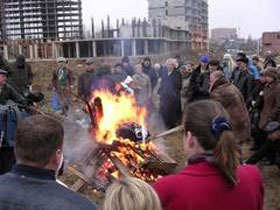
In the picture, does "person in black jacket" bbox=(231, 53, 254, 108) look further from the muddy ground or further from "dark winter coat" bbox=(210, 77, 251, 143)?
"dark winter coat" bbox=(210, 77, 251, 143)

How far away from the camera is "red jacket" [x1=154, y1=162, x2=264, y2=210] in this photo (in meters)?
3.01

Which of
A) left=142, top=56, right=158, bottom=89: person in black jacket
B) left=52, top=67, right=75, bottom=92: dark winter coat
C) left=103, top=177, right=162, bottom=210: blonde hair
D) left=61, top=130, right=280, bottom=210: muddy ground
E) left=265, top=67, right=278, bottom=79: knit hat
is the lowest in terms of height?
left=61, top=130, right=280, bottom=210: muddy ground

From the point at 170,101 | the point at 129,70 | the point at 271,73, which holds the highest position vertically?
the point at 271,73

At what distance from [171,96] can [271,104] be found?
4.25 meters

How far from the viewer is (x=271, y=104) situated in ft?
28.8

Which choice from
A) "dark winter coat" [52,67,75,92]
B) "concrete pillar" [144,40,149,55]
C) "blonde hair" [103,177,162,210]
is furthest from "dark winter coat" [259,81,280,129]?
"concrete pillar" [144,40,149,55]

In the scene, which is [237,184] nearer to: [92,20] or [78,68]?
[78,68]

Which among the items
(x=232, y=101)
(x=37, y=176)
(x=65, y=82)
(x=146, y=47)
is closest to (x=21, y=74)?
(x=65, y=82)

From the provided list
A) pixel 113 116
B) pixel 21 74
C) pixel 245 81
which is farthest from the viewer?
pixel 21 74

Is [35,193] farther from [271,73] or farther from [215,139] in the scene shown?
[271,73]

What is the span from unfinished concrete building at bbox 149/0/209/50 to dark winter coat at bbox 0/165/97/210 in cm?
6856

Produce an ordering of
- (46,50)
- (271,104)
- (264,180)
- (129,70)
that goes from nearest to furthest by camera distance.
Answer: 1. (264,180)
2. (271,104)
3. (129,70)
4. (46,50)

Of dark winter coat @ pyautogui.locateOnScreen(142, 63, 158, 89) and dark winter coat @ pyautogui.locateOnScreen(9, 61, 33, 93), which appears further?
dark winter coat @ pyautogui.locateOnScreen(142, 63, 158, 89)

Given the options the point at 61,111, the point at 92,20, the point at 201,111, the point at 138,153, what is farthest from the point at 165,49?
the point at 201,111
